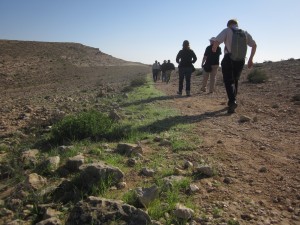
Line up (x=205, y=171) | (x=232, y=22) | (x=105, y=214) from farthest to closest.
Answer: (x=232, y=22) < (x=205, y=171) < (x=105, y=214)

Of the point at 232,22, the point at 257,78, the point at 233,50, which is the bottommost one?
the point at 257,78

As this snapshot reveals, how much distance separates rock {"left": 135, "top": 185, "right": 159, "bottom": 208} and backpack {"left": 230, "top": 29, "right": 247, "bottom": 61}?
478 cm

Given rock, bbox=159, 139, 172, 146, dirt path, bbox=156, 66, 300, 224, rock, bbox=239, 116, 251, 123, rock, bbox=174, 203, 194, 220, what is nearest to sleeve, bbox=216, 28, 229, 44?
dirt path, bbox=156, 66, 300, 224

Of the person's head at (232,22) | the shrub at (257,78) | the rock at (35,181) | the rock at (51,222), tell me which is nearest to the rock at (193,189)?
the rock at (51,222)

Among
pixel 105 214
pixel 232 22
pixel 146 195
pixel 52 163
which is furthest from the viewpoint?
pixel 232 22

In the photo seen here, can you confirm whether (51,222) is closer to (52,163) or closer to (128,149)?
(52,163)

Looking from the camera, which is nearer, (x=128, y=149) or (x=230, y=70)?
(x=128, y=149)

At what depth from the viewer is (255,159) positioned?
447cm

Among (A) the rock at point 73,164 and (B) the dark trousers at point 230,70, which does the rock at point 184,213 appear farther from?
(B) the dark trousers at point 230,70

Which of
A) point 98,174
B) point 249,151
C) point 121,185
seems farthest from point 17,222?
point 249,151

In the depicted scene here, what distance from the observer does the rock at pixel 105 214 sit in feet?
9.00

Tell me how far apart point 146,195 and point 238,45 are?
4.96m

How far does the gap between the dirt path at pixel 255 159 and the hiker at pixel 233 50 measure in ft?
2.17

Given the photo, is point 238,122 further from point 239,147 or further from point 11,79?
point 11,79
